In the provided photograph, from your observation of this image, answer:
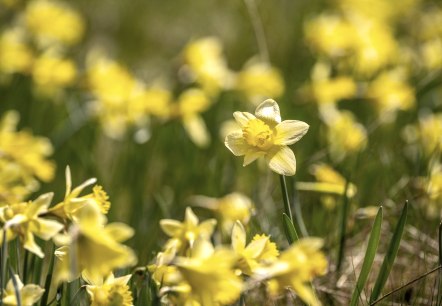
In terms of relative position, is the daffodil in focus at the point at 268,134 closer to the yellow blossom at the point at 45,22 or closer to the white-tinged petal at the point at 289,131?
the white-tinged petal at the point at 289,131

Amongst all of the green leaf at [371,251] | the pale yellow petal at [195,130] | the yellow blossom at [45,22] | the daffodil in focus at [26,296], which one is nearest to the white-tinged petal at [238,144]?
the green leaf at [371,251]

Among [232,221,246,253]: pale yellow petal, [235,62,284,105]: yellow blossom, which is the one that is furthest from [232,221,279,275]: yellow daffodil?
[235,62,284,105]: yellow blossom

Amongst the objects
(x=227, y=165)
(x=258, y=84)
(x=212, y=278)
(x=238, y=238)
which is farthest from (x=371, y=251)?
(x=258, y=84)

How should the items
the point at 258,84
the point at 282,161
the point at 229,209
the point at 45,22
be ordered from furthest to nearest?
the point at 45,22, the point at 258,84, the point at 229,209, the point at 282,161

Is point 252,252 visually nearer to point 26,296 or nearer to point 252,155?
point 252,155

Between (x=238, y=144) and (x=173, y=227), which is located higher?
(x=238, y=144)

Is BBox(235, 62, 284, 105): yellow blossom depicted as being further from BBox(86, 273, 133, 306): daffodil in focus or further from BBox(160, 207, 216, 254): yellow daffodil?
BBox(86, 273, 133, 306): daffodil in focus
